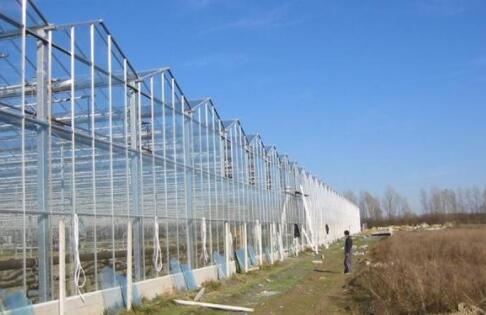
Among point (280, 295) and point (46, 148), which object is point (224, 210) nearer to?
point (280, 295)

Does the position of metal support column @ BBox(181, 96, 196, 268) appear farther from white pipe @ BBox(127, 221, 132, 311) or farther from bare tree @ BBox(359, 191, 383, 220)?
bare tree @ BBox(359, 191, 383, 220)

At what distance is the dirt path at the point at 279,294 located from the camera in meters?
16.9

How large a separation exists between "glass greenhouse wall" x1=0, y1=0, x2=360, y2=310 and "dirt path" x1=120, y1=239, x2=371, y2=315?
1363 mm

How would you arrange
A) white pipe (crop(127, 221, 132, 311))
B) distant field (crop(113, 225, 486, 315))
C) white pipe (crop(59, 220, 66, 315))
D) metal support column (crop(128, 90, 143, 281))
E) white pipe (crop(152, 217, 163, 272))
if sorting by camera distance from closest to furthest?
1. distant field (crop(113, 225, 486, 315))
2. white pipe (crop(59, 220, 66, 315))
3. white pipe (crop(127, 221, 132, 311))
4. metal support column (crop(128, 90, 143, 281))
5. white pipe (crop(152, 217, 163, 272))

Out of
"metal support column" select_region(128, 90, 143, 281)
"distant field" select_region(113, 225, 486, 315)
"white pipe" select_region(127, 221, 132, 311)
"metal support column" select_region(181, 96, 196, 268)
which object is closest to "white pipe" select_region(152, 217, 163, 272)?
"metal support column" select_region(128, 90, 143, 281)

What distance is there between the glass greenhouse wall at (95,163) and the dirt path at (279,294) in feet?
4.47

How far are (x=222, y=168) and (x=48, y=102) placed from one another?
45.4 feet

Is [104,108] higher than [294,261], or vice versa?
[104,108]

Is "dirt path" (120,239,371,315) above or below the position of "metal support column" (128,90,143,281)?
below

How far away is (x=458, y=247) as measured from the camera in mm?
24312

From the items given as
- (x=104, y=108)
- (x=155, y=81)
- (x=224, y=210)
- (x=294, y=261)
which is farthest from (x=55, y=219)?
(x=294, y=261)

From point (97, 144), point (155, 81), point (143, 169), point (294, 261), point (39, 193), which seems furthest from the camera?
point (294, 261)

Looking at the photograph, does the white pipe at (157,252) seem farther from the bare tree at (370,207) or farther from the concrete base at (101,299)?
the bare tree at (370,207)

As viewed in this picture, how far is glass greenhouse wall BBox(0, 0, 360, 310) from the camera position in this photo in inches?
521
